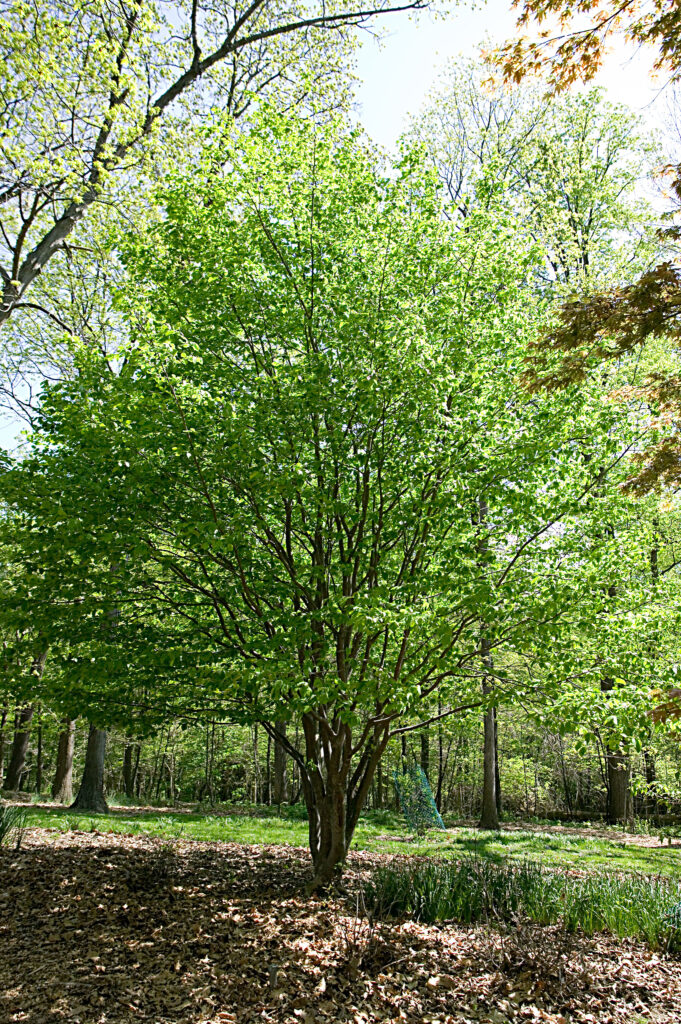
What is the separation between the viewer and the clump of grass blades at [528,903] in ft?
17.5

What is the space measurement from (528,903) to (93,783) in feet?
30.3

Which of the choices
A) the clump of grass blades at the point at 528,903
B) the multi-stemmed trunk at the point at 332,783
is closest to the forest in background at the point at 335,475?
the multi-stemmed trunk at the point at 332,783

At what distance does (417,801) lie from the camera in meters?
13.2

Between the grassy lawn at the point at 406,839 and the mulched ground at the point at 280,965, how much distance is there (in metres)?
4.14

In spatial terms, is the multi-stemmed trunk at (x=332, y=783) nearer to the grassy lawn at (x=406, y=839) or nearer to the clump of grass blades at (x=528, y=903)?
the clump of grass blades at (x=528, y=903)

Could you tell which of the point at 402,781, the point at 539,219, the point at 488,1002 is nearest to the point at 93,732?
the point at 402,781

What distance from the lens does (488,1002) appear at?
4074 mm

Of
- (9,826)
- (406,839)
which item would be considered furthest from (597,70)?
(406,839)

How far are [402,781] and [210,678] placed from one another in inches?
396

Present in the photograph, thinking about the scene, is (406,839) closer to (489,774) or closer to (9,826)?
(489,774)

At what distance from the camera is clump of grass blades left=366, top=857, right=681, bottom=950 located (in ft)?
17.5

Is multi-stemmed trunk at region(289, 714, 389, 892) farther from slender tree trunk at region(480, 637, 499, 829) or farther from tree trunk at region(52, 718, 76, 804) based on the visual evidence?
tree trunk at region(52, 718, 76, 804)

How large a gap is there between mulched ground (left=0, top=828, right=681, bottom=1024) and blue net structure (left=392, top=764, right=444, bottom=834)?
759 cm

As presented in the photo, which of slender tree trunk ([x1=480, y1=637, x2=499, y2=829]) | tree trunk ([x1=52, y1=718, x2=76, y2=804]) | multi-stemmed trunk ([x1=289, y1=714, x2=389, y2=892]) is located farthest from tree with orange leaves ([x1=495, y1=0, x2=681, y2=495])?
tree trunk ([x1=52, y1=718, x2=76, y2=804])
